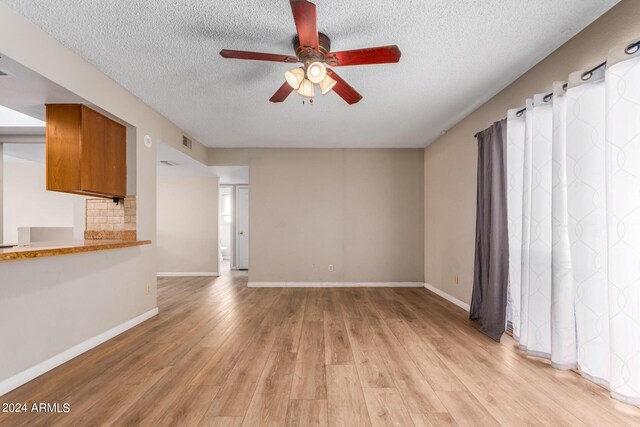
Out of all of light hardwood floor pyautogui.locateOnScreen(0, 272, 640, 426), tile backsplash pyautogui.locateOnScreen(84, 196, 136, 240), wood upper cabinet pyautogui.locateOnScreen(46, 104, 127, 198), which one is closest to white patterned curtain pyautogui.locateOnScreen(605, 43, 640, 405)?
light hardwood floor pyautogui.locateOnScreen(0, 272, 640, 426)

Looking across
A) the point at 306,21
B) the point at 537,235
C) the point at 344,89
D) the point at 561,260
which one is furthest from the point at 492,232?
the point at 306,21

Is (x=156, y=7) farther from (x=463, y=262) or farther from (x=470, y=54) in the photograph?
(x=463, y=262)

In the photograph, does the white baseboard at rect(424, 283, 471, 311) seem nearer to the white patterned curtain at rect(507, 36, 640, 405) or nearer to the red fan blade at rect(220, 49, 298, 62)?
the white patterned curtain at rect(507, 36, 640, 405)

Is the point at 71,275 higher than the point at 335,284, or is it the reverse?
the point at 71,275

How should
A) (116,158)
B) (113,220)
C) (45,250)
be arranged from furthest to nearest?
(113,220) < (116,158) < (45,250)

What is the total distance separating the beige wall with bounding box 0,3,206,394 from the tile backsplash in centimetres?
9

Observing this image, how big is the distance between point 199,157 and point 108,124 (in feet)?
6.47

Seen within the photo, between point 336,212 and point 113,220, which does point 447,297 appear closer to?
point 336,212

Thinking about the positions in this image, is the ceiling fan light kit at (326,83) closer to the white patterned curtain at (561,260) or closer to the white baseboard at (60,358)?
the white patterned curtain at (561,260)

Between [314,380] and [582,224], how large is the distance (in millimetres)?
2135

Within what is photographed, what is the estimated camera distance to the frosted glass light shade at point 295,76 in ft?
6.54

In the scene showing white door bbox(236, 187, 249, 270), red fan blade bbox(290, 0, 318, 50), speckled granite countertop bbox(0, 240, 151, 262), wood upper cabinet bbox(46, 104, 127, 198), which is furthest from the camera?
white door bbox(236, 187, 249, 270)

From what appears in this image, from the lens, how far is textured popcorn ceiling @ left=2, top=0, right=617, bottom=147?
1787 mm

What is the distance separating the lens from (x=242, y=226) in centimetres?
702
